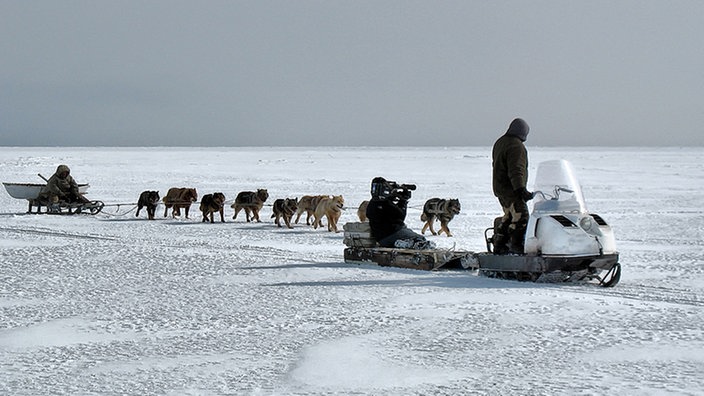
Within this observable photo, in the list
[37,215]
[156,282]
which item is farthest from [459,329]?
[37,215]

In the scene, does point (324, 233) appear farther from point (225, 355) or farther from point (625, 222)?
point (225, 355)

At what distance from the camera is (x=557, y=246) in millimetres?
8000

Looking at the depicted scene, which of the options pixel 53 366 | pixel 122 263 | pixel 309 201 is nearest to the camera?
pixel 53 366

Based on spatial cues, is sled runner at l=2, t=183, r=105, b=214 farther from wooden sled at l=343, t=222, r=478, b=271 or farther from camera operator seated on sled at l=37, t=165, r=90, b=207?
wooden sled at l=343, t=222, r=478, b=271

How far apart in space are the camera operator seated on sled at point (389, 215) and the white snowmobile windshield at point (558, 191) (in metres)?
1.91

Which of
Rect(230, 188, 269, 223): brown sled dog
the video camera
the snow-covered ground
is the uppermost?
the video camera

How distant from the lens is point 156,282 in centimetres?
854

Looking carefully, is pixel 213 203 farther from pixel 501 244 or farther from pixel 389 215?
pixel 501 244

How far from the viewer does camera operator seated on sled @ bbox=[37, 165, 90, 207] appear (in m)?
18.1

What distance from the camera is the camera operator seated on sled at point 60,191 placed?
59.3 feet

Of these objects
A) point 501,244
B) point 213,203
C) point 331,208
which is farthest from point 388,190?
point 213,203

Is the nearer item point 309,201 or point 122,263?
point 122,263

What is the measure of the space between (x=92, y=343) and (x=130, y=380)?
106 cm

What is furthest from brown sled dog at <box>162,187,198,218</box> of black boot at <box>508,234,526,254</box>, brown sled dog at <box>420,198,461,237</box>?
black boot at <box>508,234,526,254</box>
